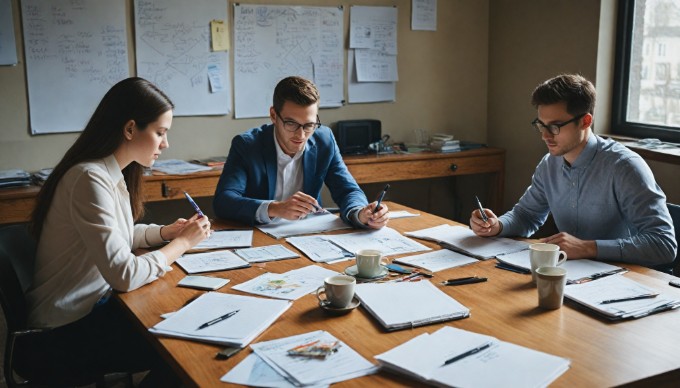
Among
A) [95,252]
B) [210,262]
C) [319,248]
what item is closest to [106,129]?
[95,252]

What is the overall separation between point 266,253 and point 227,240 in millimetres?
209

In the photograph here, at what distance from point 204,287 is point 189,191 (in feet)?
6.20

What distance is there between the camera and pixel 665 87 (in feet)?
12.3

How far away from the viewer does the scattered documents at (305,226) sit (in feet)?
7.55

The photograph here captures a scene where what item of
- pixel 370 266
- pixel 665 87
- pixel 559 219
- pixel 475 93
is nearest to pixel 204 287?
pixel 370 266

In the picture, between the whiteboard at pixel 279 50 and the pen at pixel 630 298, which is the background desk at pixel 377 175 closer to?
the whiteboard at pixel 279 50

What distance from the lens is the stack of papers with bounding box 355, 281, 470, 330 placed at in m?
1.48

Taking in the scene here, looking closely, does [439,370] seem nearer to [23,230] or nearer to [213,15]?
[23,230]

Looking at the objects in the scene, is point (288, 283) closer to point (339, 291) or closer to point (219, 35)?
point (339, 291)

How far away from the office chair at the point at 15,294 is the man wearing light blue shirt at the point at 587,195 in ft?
4.33

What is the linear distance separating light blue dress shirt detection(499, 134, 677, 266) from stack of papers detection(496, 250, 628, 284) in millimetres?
61

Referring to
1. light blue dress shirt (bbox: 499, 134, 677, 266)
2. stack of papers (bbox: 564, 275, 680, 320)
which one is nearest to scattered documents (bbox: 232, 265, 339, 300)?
stack of papers (bbox: 564, 275, 680, 320)

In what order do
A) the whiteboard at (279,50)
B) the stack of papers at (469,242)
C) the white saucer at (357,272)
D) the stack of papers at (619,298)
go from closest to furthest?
the stack of papers at (619,298), the white saucer at (357,272), the stack of papers at (469,242), the whiteboard at (279,50)

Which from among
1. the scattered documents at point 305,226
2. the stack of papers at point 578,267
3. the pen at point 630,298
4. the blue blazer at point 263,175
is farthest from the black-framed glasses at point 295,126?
the pen at point 630,298
